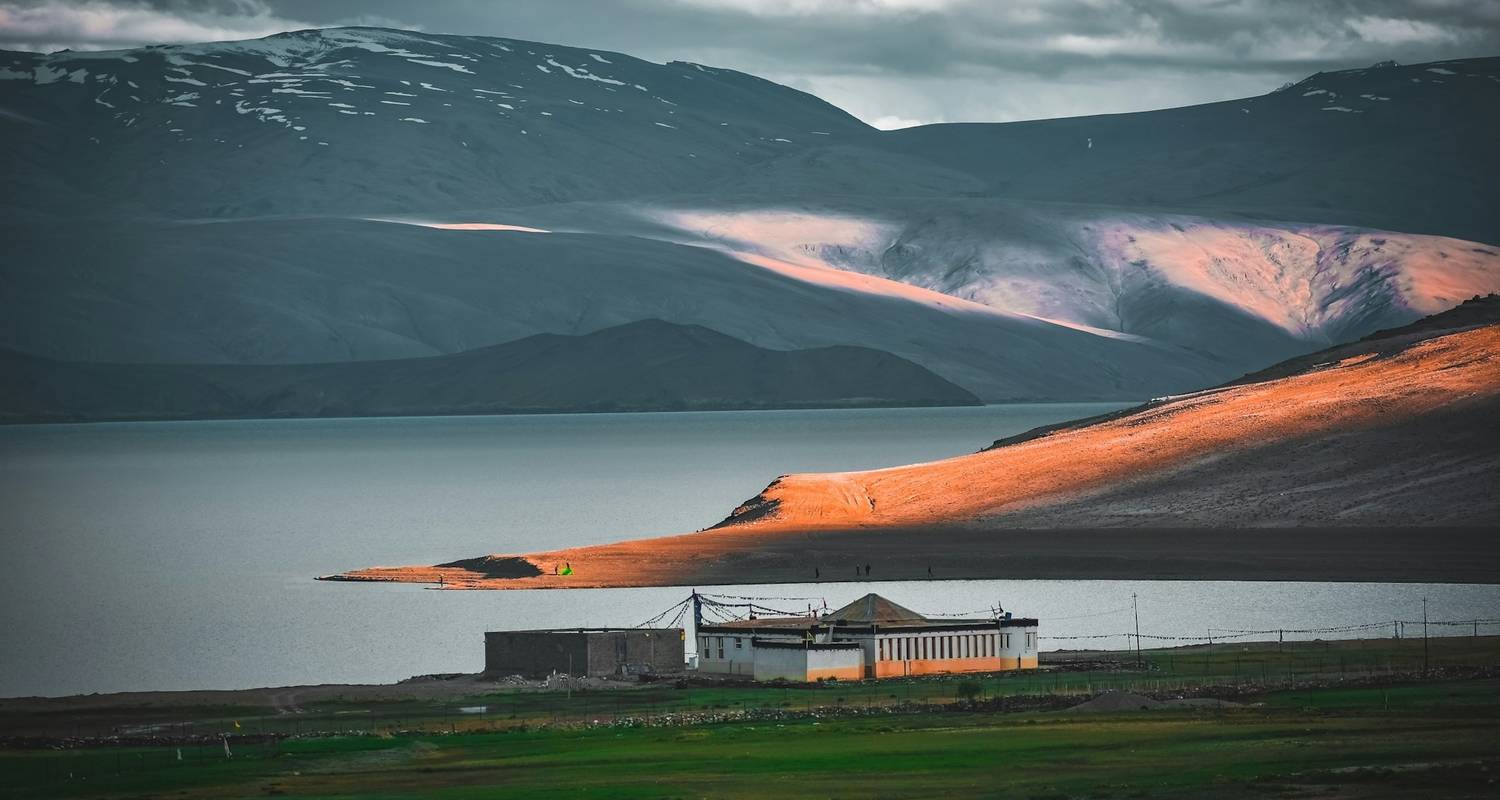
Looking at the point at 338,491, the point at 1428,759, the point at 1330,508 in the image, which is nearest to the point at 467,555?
the point at 1330,508

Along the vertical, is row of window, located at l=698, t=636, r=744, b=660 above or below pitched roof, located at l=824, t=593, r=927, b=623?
below

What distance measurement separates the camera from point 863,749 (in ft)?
142

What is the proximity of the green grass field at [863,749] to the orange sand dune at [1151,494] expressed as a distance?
35.8 meters

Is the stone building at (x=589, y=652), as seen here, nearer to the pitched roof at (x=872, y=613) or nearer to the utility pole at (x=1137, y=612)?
the pitched roof at (x=872, y=613)

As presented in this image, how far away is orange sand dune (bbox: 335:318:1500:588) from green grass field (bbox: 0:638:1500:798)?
35.8 meters

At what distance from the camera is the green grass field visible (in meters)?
37.6

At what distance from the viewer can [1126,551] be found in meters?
95.8

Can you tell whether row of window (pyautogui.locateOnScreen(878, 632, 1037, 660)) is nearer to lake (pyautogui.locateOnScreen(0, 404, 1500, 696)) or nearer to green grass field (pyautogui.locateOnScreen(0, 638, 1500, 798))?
green grass field (pyautogui.locateOnScreen(0, 638, 1500, 798))

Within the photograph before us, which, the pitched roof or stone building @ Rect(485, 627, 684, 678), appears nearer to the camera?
stone building @ Rect(485, 627, 684, 678)

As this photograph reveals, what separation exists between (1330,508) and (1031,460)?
72.8 feet

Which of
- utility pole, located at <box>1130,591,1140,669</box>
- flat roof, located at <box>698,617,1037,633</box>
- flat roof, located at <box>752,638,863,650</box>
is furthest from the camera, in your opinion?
utility pole, located at <box>1130,591,1140,669</box>

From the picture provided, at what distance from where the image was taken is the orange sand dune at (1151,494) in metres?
93.0

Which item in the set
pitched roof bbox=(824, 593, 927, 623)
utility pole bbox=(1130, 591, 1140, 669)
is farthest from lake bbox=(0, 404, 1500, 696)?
pitched roof bbox=(824, 593, 927, 623)

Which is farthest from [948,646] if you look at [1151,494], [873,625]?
[1151,494]
